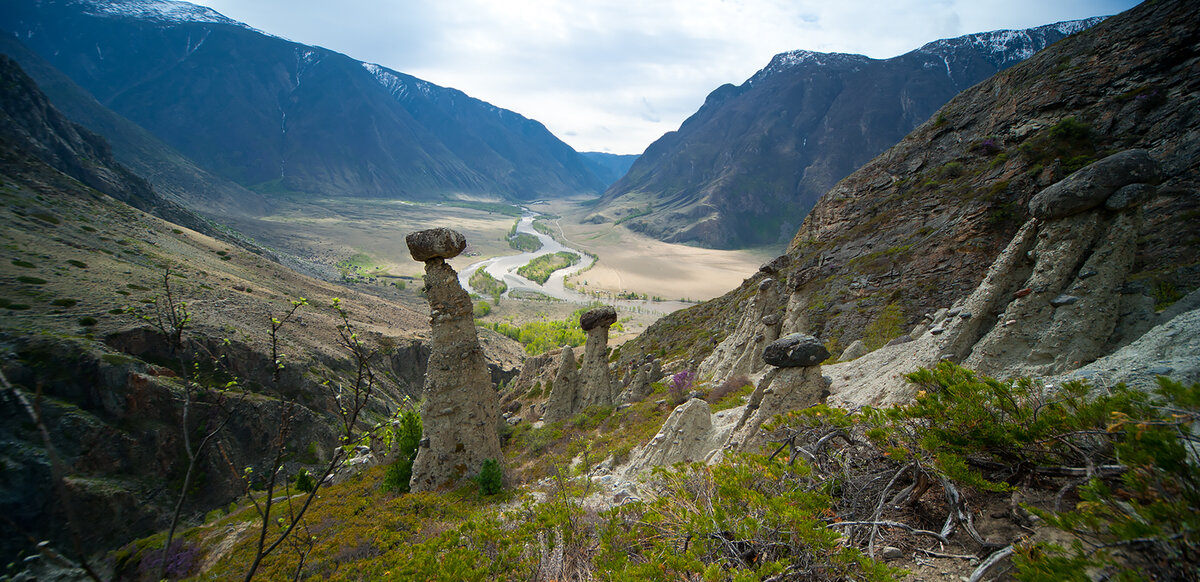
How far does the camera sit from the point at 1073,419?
3771 millimetres

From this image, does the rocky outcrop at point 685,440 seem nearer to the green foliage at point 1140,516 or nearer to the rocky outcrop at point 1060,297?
the rocky outcrop at point 1060,297

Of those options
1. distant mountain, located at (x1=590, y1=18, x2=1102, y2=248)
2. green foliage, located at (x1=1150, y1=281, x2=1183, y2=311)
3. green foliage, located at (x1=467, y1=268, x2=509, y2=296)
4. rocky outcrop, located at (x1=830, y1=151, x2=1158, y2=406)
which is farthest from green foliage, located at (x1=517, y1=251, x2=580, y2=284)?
green foliage, located at (x1=1150, y1=281, x2=1183, y2=311)

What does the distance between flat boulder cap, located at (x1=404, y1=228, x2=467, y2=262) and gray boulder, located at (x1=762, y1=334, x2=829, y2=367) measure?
8.78m

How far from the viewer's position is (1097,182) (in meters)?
8.17

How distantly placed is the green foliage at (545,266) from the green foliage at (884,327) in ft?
260

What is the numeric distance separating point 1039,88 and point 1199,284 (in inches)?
796

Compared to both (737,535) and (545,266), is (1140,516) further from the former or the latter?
(545,266)

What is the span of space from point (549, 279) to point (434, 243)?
86.9 meters

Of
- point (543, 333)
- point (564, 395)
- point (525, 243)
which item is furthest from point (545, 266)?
point (564, 395)

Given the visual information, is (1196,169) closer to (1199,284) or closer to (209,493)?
(1199,284)

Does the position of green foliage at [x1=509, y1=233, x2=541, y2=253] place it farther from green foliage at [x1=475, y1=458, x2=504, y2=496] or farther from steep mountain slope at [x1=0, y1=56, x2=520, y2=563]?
green foliage at [x1=475, y1=458, x2=504, y2=496]

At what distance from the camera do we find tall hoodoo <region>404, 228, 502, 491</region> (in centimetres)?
1242

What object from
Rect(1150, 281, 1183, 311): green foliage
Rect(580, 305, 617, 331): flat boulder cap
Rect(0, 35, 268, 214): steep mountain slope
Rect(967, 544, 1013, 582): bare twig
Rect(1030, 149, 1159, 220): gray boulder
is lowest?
Rect(580, 305, 617, 331): flat boulder cap

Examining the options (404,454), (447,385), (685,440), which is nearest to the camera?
(685,440)
